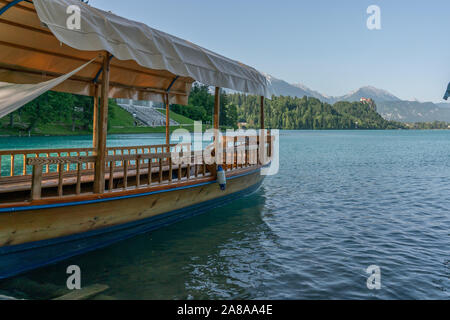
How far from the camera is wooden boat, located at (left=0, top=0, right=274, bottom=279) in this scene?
5.34 m


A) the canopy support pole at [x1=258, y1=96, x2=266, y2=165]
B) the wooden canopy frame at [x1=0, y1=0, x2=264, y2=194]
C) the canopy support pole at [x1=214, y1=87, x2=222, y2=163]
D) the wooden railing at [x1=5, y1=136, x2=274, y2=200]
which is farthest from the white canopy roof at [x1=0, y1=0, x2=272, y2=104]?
the canopy support pole at [x1=258, y1=96, x2=266, y2=165]

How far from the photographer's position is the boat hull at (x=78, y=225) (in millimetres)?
5277

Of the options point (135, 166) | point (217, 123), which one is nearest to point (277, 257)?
point (217, 123)

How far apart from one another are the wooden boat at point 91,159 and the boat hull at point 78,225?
0.02 m

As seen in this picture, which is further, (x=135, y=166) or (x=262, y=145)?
(x=262, y=145)

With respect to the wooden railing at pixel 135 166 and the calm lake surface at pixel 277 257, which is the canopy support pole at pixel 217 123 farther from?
the calm lake surface at pixel 277 257

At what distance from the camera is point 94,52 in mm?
8242

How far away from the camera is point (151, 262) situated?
669cm

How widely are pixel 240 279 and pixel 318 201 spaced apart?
7.91 metres

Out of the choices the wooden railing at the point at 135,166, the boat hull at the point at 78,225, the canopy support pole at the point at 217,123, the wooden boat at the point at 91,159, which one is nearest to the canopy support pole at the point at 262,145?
the wooden railing at the point at 135,166

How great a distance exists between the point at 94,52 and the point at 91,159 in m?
3.34

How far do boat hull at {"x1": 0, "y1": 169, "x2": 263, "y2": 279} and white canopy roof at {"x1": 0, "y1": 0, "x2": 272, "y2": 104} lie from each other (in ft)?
8.91

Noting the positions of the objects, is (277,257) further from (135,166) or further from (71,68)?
(71,68)

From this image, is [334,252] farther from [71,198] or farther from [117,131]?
[117,131]
